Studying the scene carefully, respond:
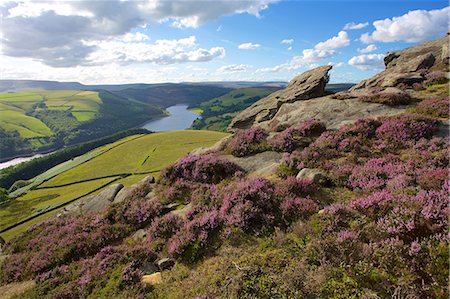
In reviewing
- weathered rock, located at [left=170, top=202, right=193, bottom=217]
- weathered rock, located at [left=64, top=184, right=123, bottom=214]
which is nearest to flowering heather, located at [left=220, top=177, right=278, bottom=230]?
weathered rock, located at [left=170, top=202, right=193, bottom=217]

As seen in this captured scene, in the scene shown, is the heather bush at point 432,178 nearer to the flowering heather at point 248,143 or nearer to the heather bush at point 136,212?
the flowering heather at point 248,143

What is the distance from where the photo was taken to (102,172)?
107688 mm

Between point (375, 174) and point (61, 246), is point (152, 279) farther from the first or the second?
point (375, 174)

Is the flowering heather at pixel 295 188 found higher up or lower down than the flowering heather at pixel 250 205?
higher up

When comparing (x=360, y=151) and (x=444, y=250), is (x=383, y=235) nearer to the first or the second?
(x=444, y=250)

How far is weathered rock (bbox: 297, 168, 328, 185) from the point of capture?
11695 millimetres

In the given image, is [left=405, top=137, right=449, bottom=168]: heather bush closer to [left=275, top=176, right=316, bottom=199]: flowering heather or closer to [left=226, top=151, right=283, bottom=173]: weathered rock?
[left=275, top=176, right=316, bottom=199]: flowering heather

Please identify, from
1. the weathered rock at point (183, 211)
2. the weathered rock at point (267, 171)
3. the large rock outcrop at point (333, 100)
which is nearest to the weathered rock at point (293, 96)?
the large rock outcrop at point (333, 100)

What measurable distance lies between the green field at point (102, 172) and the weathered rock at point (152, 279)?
7512 cm

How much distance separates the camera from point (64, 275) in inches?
444

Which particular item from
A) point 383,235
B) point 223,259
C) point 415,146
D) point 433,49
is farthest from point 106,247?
point 433,49

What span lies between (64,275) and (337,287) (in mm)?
11163

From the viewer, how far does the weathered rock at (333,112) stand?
18.9 meters

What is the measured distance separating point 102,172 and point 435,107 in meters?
112
